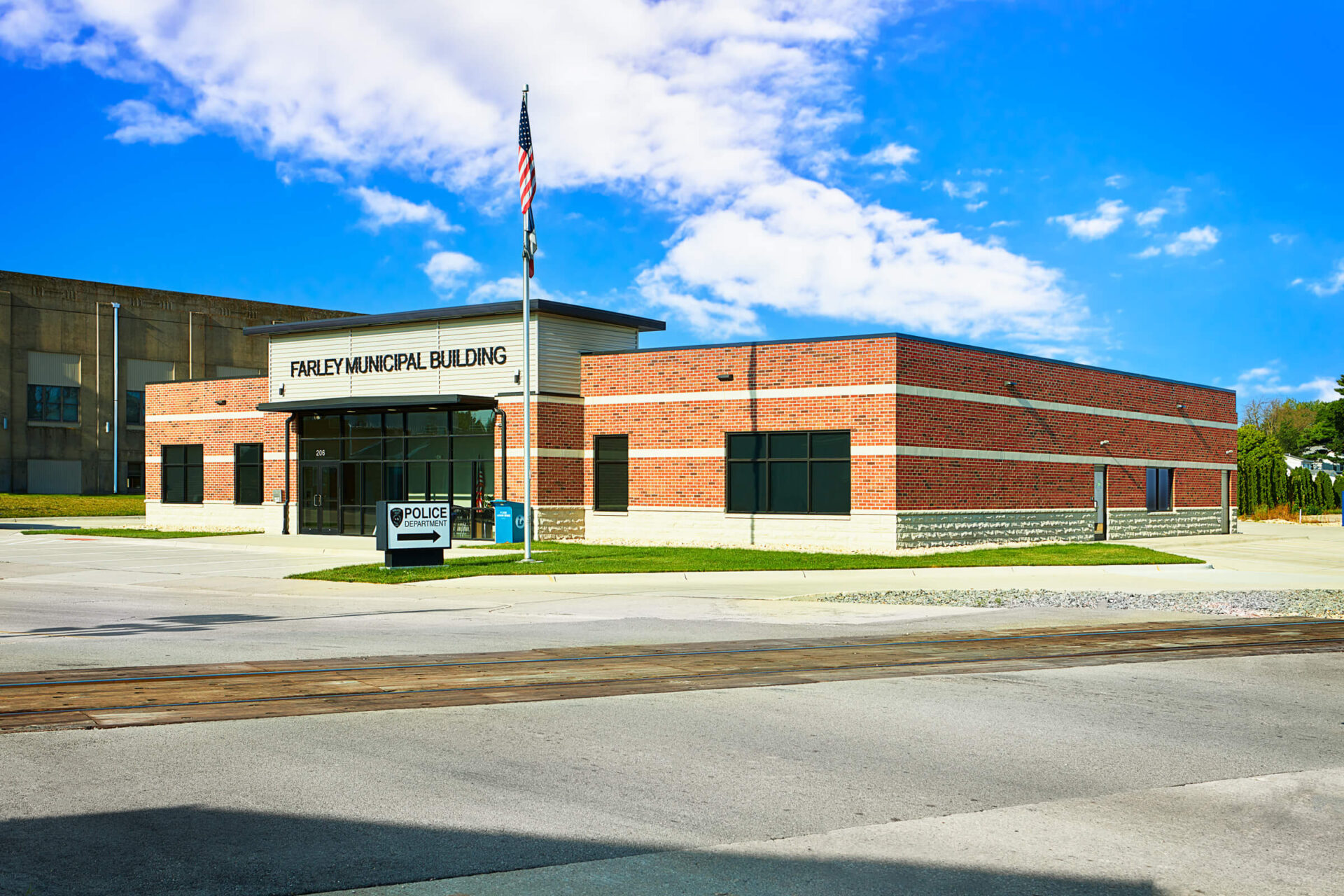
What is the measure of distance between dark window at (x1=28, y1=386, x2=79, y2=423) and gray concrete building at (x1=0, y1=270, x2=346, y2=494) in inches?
2.0

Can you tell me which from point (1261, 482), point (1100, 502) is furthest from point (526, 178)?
point (1261, 482)

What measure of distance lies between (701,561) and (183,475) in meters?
23.0

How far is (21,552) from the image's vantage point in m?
27.4

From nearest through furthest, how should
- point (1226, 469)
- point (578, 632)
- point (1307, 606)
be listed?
point (578, 632), point (1307, 606), point (1226, 469)

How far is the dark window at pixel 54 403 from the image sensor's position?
62094 millimetres

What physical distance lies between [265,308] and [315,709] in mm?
68776

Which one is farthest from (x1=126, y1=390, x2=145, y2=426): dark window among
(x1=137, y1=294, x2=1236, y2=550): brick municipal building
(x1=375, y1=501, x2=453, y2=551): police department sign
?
(x1=375, y1=501, x2=453, y2=551): police department sign

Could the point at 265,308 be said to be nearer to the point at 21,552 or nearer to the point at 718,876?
the point at 21,552

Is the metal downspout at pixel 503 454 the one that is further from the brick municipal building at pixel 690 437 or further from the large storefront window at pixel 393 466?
the large storefront window at pixel 393 466

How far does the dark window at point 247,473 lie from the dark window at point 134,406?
33145 millimetres

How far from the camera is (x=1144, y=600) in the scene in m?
17.4

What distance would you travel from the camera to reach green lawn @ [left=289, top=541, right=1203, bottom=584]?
20953 millimetres

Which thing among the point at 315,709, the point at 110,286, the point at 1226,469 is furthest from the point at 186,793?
the point at 110,286

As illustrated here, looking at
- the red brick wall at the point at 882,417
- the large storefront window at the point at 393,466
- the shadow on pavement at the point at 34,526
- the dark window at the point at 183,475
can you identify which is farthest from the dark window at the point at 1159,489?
the shadow on pavement at the point at 34,526
